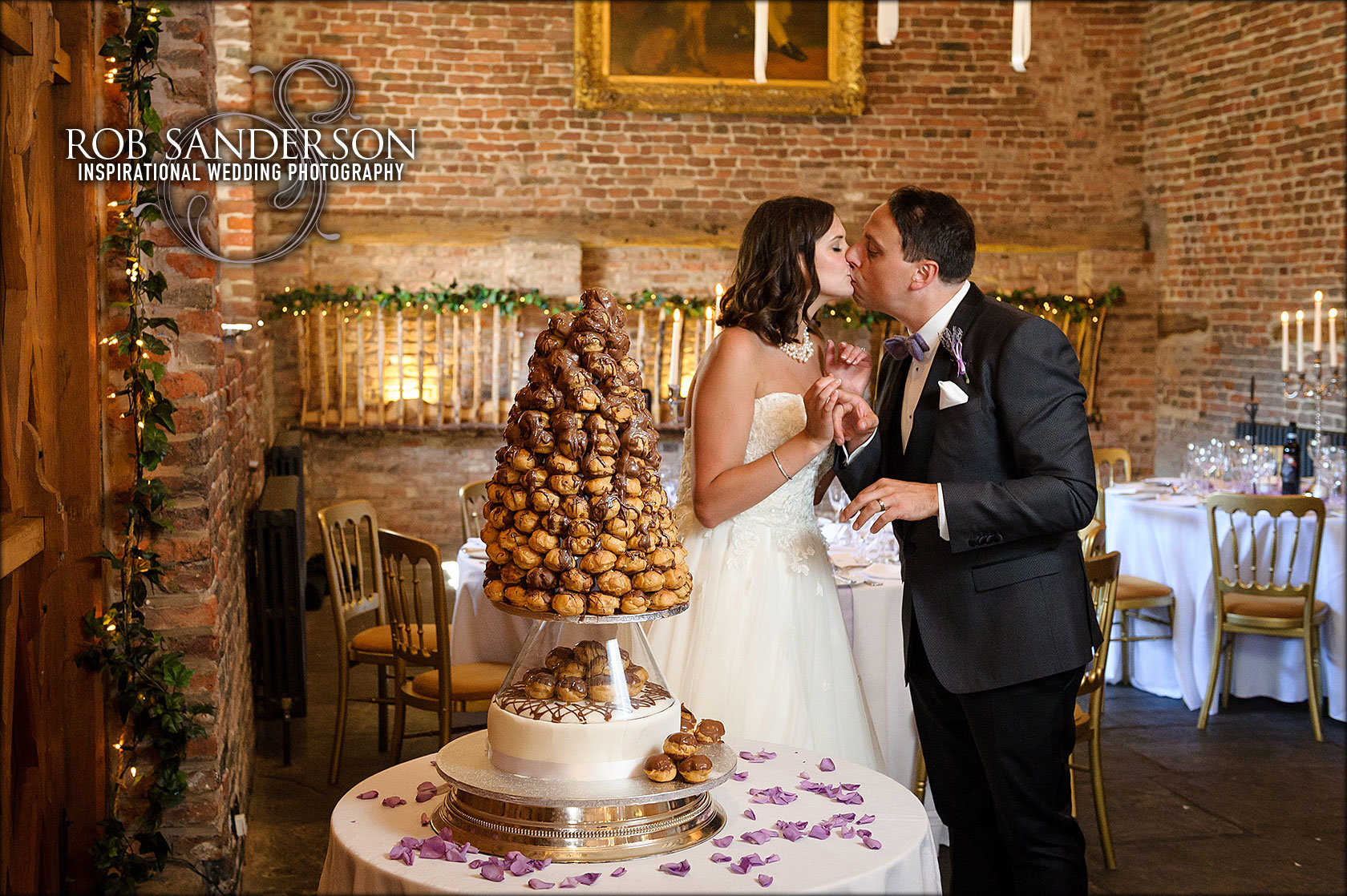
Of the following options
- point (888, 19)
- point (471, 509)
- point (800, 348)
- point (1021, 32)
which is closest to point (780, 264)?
point (800, 348)

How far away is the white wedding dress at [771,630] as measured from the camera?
2811 mm

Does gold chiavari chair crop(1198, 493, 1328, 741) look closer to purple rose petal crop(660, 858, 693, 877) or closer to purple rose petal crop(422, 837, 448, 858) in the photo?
purple rose petal crop(660, 858, 693, 877)

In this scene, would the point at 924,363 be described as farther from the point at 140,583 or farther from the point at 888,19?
the point at 888,19

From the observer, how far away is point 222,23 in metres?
6.00

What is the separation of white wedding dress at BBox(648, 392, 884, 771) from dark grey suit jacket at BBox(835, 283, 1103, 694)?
0.38m

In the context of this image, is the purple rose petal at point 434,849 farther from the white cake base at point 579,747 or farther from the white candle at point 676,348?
the white candle at point 676,348

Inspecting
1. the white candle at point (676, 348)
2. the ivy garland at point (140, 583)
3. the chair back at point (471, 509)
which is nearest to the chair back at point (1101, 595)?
the ivy garland at point (140, 583)

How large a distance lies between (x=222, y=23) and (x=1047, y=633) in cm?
531

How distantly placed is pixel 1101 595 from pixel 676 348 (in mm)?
4964

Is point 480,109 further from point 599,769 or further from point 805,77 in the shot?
point 599,769

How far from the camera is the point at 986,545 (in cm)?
241

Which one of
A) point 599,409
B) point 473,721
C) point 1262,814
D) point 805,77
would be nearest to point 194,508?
point 599,409

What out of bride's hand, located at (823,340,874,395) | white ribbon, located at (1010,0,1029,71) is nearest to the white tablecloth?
white ribbon, located at (1010,0,1029,71)

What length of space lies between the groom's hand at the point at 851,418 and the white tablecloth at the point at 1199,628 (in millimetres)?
3572
